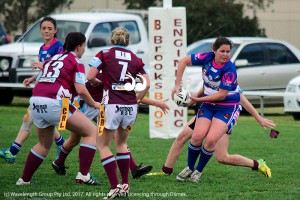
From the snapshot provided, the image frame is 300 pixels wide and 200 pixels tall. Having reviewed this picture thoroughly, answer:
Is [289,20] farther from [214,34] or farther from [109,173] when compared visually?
[109,173]

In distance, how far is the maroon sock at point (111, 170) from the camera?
34.8ft

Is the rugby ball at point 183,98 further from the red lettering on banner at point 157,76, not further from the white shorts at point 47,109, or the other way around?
the red lettering on banner at point 157,76

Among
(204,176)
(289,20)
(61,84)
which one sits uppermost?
(61,84)

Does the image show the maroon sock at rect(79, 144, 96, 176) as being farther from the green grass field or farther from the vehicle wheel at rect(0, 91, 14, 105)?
the vehicle wheel at rect(0, 91, 14, 105)

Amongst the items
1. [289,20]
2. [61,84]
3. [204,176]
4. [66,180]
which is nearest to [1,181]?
[66,180]

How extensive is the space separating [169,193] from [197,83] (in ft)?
38.8

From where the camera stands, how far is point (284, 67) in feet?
80.1

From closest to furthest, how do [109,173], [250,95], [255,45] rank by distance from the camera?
[109,173] < [250,95] < [255,45]

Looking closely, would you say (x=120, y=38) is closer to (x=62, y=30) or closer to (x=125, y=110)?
(x=125, y=110)

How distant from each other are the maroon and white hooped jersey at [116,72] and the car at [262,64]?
12.1 metres

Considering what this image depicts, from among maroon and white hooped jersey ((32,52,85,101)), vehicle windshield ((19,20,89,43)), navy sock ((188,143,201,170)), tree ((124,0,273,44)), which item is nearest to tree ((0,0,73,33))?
tree ((124,0,273,44))

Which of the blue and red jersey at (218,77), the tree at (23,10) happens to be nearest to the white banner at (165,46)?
the blue and red jersey at (218,77)

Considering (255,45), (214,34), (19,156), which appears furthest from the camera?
(214,34)

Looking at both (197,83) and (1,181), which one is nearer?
(1,181)
